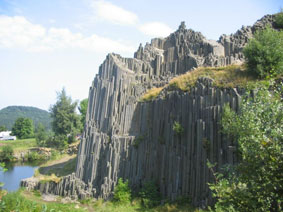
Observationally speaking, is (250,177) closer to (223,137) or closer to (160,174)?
(223,137)

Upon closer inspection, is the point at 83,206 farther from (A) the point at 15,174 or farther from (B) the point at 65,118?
(B) the point at 65,118

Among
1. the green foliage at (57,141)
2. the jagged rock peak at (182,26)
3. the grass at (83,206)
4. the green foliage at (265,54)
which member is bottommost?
the grass at (83,206)

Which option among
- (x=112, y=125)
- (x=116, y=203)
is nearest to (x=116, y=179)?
(x=116, y=203)

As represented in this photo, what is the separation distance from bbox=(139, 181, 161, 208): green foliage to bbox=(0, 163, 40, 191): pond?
14772 millimetres

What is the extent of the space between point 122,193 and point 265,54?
12.2 metres

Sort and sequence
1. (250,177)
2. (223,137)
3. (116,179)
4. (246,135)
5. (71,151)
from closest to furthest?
1. (250,177)
2. (246,135)
3. (223,137)
4. (116,179)
5. (71,151)

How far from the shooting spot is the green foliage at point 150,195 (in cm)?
1434

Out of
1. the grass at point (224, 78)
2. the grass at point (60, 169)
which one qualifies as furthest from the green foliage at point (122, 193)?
the grass at point (60, 169)

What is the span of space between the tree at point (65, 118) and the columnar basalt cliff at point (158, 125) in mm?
20591

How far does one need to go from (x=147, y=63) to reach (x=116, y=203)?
1436cm

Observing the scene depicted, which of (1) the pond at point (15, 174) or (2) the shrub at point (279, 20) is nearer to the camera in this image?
(2) the shrub at point (279, 20)

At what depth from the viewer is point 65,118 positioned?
1618 inches

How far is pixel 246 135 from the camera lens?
6258mm

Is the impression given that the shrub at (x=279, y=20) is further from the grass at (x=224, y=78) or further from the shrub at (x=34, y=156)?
the shrub at (x=34, y=156)
